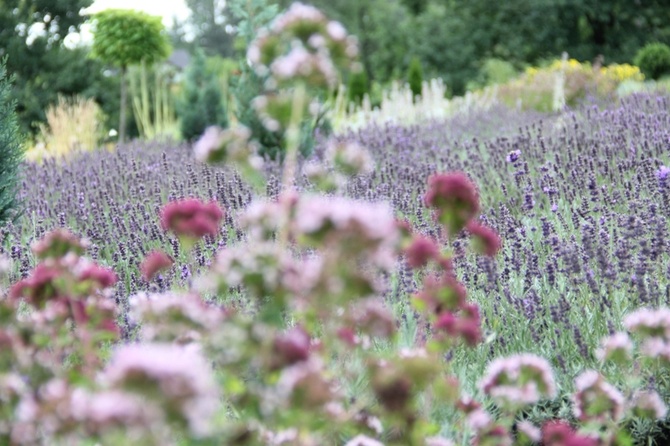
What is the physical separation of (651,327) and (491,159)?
4526 millimetres

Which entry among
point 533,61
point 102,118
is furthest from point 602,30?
point 102,118

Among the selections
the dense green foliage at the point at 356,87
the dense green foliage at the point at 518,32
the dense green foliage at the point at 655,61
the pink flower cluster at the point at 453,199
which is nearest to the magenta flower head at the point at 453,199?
the pink flower cluster at the point at 453,199

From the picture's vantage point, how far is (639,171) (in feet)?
16.9

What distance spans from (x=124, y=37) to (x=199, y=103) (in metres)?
3.19

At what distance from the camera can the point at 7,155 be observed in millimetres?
5715

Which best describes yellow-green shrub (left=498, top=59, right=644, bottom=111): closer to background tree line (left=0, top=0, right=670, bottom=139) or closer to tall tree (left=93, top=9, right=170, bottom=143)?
tall tree (left=93, top=9, right=170, bottom=143)

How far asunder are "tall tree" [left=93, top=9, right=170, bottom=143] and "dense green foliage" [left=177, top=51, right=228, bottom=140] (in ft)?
6.57

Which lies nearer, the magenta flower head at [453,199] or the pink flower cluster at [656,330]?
the magenta flower head at [453,199]

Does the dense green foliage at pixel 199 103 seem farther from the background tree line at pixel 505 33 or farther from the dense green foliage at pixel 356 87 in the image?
the background tree line at pixel 505 33

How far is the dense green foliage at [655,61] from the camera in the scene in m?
20.0

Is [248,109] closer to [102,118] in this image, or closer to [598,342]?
[598,342]

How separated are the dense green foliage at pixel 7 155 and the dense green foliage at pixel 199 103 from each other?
18.1 feet

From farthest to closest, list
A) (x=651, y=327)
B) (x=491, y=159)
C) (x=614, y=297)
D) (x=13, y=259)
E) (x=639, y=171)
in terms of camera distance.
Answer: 1. (x=491, y=159)
2. (x=639, y=171)
3. (x=13, y=259)
4. (x=614, y=297)
5. (x=651, y=327)

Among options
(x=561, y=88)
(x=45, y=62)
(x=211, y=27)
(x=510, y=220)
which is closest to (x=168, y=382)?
(x=510, y=220)
